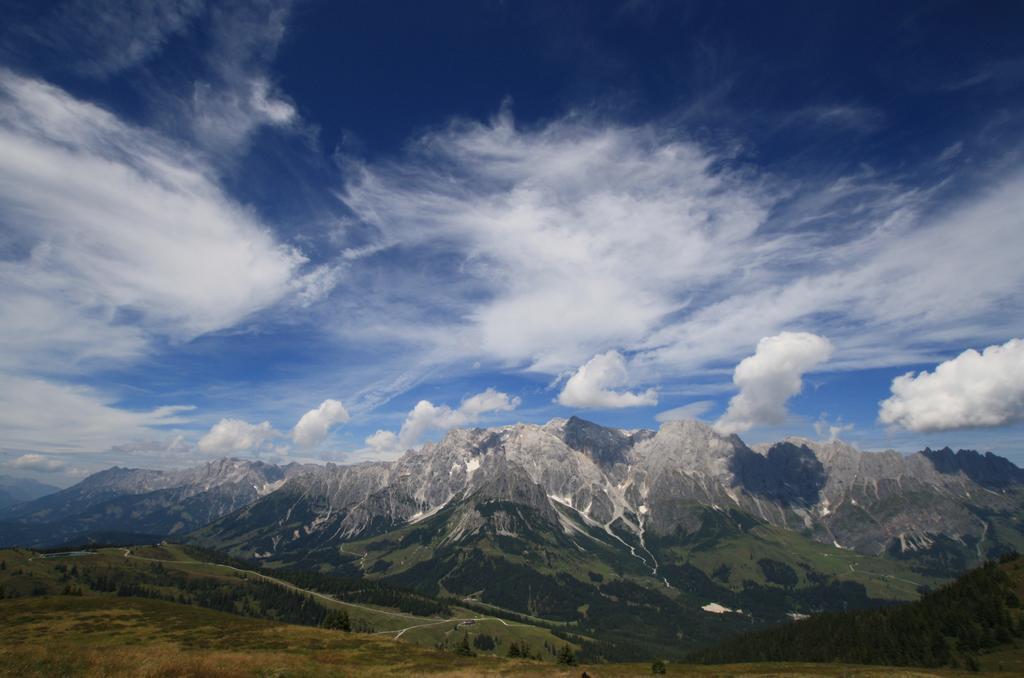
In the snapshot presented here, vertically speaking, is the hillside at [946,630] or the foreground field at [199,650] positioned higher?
the foreground field at [199,650]

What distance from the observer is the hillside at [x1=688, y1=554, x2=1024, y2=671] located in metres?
114

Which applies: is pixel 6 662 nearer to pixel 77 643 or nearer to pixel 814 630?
pixel 77 643

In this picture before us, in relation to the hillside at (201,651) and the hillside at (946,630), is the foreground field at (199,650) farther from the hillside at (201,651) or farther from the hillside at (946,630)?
the hillside at (946,630)

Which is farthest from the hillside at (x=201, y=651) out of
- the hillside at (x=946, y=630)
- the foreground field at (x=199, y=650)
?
the hillside at (x=946, y=630)

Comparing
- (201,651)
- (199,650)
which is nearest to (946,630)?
(201,651)

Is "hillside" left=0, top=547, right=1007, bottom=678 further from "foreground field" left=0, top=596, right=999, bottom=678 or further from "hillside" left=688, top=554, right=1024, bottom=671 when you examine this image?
"hillside" left=688, top=554, right=1024, bottom=671

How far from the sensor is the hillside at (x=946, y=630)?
114 meters

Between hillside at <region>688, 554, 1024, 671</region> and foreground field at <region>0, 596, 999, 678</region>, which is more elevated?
foreground field at <region>0, 596, 999, 678</region>

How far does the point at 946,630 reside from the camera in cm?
13562

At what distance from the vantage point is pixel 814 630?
631ft

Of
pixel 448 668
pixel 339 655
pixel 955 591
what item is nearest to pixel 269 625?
pixel 339 655

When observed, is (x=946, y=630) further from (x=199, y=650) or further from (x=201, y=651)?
(x=199, y=650)

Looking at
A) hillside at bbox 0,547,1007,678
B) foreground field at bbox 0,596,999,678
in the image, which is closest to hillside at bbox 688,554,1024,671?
hillside at bbox 0,547,1007,678

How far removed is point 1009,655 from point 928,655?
3006 cm
